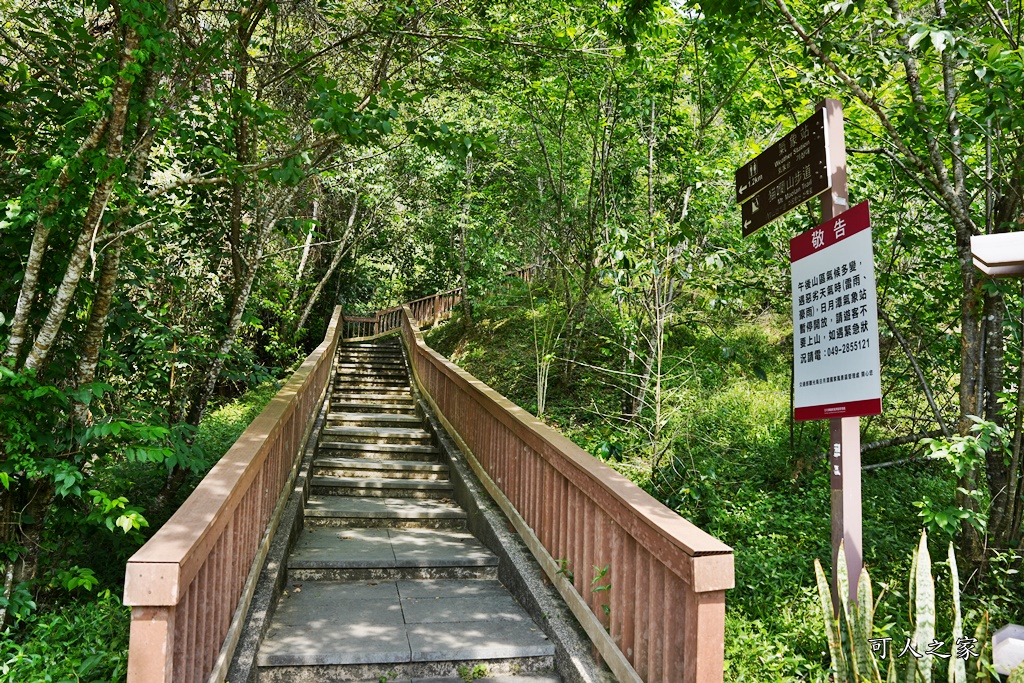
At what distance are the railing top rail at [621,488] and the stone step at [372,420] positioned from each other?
372 cm

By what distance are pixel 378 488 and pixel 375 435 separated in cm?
164

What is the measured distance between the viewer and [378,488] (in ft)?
24.2

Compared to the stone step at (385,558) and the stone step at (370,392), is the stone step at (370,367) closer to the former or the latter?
the stone step at (370,392)

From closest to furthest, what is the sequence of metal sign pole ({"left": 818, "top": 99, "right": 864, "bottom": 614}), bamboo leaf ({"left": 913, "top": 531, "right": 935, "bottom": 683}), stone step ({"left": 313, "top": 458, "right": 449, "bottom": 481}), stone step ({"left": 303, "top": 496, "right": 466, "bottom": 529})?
bamboo leaf ({"left": 913, "top": 531, "right": 935, "bottom": 683}) < metal sign pole ({"left": 818, "top": 99, "right": 864, "bottom": 614}) < stone step ({"left": 303, "top": 496, "right": 466, "bottom": 529}) < stone step ({"left": 313, "top": 458, "right": 449, "bottom": 481})

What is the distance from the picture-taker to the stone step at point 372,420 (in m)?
9.88

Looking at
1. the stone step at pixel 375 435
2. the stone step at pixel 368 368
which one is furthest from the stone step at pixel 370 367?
the stone step at pixel 375 435

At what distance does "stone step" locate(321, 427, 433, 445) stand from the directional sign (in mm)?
5950

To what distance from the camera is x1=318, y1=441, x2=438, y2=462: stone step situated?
8.39 metres

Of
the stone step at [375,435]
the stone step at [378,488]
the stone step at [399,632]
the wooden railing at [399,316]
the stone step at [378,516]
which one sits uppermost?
the wooden railing at [399,316]

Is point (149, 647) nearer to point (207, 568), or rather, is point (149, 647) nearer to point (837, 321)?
point (207, 568)

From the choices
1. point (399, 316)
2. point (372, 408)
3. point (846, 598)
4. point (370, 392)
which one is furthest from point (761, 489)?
point (399, 316)

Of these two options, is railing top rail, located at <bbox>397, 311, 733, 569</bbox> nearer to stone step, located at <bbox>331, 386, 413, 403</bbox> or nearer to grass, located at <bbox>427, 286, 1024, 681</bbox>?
grass, located at <bbox>427, 286, 1024, 681</bbox>

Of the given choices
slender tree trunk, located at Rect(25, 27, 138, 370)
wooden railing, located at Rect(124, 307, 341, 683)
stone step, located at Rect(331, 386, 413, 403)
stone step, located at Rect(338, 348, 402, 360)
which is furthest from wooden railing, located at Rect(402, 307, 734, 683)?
stone step, located at Rect(338, 348, 402, 360)

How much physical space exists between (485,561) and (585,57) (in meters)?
5.57
